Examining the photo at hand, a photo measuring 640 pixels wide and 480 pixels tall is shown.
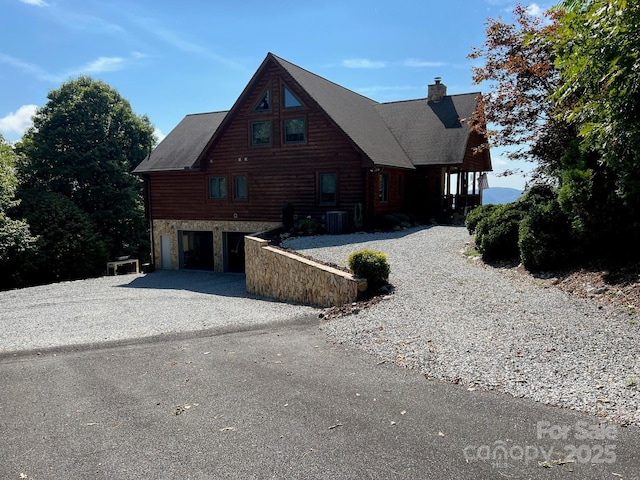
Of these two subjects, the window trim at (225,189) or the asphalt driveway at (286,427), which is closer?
the asphalt driveway at (286,427)

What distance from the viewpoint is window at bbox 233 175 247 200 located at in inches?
879

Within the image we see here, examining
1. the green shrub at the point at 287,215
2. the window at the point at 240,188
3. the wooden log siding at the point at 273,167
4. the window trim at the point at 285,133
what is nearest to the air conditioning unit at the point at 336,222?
the wooden log siding at the point at 273,167

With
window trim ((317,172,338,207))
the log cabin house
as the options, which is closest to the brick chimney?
the log cabin house

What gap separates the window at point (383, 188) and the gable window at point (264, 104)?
637 cm

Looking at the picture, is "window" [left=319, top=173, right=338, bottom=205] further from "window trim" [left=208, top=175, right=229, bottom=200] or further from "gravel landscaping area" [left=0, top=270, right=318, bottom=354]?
"gravel landscaping area" [left=0, top=270, right=318, bottom=354]

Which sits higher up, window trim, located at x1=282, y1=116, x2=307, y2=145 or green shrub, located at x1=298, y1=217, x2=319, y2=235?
window trim, located at x1=282, y1=116, x2=307, y2=145

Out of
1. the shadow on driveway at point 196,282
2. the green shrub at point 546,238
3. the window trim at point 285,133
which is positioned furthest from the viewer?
the window trim at point 285,133

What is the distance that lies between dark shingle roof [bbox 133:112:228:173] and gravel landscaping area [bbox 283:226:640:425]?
16.6 metres

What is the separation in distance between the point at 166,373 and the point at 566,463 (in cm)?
505

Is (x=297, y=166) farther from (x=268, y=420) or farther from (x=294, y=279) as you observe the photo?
(x=268, y=420)

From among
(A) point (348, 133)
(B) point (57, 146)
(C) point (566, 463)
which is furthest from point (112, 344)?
(B) point (57, 146)

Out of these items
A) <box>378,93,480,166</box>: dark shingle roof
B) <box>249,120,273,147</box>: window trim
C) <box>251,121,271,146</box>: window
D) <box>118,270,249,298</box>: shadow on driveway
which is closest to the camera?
<box>118,270,249,298</box>: shadow on driveway

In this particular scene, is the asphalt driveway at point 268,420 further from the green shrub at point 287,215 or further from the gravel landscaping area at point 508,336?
the green shrub at point 287,215

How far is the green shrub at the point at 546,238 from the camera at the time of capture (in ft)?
32.4
